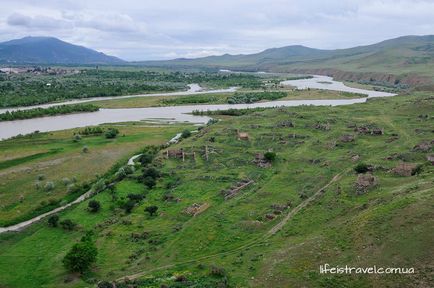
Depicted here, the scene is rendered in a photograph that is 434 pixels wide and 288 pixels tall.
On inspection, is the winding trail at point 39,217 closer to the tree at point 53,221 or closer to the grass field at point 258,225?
the grass field at point 258,225

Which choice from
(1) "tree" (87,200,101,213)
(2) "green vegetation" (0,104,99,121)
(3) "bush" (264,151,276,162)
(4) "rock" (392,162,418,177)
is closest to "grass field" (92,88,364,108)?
(2) "green vegetation" (0,104,99,121)

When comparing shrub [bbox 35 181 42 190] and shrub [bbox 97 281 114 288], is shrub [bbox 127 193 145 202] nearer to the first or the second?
shrub [bbox 35 181 42 190]

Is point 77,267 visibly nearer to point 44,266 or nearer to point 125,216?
point 44,266

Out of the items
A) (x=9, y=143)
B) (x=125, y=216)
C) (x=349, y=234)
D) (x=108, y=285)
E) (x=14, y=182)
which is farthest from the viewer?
(x=9, y=143)

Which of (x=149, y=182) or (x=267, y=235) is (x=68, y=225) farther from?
(x=267, y=235)

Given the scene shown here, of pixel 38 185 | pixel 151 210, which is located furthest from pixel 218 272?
pixel 38 185

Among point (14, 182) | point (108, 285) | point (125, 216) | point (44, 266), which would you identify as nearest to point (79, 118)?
point (14, 182)
